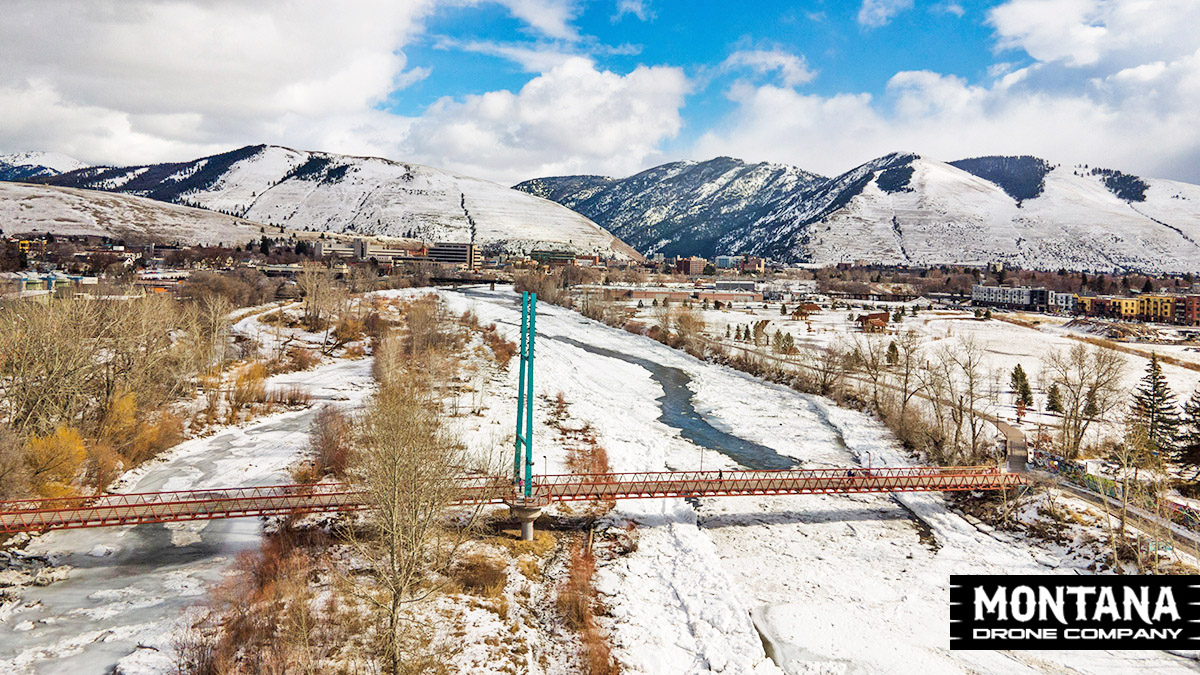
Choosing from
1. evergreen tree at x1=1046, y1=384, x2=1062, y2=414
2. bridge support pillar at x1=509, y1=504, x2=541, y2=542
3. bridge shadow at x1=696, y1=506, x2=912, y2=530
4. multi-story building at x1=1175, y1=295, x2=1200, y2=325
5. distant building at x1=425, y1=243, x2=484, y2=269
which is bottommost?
bridge shadow at x1=696, y1=506, x2=912, y2=530

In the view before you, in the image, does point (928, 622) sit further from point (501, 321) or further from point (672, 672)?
point (501, 321)

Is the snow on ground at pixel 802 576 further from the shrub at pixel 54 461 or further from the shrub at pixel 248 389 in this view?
the shrub at pixel 54 461

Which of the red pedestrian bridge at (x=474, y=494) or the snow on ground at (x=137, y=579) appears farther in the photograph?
the red pedestrian bridge at (x=474, y=494)

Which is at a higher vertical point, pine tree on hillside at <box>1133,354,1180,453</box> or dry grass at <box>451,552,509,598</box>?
pine tree on hillside at <box>1133,354,1180,453</box>

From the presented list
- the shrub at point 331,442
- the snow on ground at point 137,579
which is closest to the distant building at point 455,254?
the shrub at point 331,442

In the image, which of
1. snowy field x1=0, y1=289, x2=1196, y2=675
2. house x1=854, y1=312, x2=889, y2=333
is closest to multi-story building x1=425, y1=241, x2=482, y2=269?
house x1=854, y1=312, x2=889, y2=333

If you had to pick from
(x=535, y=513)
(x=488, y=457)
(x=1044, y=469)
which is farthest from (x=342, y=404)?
(x=1044, y=469)

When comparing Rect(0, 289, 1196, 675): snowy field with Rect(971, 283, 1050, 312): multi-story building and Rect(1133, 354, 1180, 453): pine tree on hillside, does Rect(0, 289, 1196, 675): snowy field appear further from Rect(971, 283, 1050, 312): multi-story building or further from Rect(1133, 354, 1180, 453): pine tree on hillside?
Rect(971, 283, 1050, 312): multi-story building

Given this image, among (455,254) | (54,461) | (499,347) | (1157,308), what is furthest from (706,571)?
(455,254)
